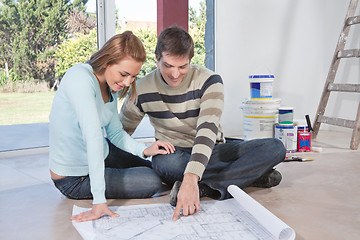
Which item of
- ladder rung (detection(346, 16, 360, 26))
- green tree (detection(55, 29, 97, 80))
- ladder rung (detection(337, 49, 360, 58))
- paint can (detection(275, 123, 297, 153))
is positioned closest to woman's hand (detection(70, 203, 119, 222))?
paint can (detection(275, 123, 297, 153))

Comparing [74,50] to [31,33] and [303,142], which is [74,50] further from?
→ [303,142]

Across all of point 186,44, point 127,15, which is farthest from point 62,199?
point 127,15

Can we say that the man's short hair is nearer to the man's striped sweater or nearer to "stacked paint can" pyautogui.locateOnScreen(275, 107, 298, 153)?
the man's striped sweater

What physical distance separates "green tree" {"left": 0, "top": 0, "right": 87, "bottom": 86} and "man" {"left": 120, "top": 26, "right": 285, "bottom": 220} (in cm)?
152

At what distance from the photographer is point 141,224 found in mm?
1119

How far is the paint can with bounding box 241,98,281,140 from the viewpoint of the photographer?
8.51ft

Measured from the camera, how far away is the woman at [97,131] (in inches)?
45.0

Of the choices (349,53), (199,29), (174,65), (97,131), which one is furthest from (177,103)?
(199,29)

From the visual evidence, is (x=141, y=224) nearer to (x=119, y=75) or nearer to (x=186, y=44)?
(x=119, y=75)

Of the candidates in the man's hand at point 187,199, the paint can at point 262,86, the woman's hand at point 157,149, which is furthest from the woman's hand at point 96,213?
the paint can at point 262,86

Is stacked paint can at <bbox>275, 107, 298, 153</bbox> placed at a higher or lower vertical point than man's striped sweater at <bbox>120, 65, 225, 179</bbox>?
lower


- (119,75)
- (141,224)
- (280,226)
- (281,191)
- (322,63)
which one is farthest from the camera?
(322,63)

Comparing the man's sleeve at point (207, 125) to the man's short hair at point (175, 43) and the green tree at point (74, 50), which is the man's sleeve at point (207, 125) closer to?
the man's short hair at point (175, 43)

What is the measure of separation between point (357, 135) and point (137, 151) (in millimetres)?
1704
